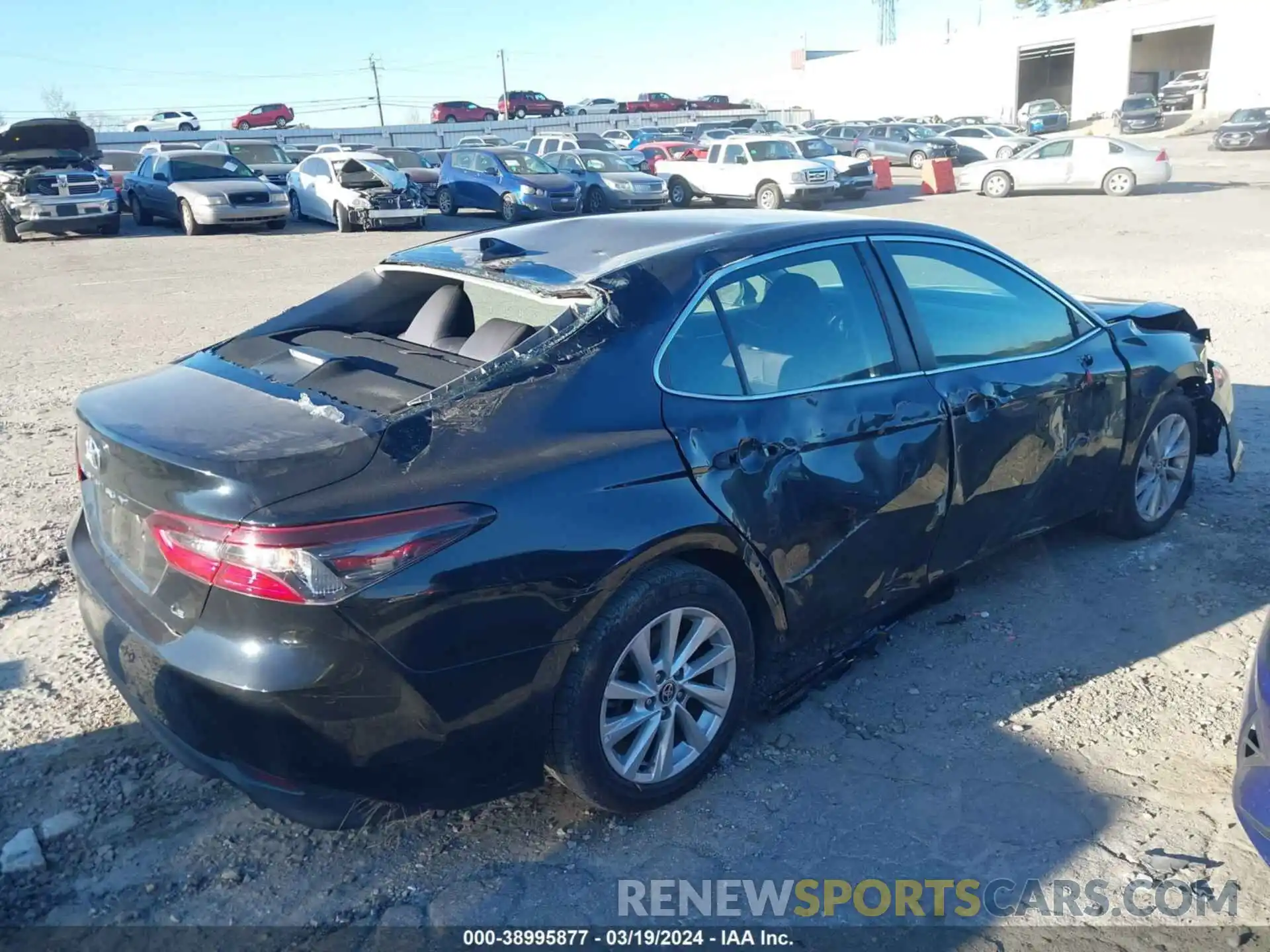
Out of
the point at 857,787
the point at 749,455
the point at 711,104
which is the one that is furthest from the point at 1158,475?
the point at 711,104

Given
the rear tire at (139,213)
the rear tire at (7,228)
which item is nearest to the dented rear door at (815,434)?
the rear tire at (7,228)

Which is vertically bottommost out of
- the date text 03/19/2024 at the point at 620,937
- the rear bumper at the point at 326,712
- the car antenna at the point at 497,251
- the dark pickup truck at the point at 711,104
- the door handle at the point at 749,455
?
the date text 03/19/2024 at the point at 620,937

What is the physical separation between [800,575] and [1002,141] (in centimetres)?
3558

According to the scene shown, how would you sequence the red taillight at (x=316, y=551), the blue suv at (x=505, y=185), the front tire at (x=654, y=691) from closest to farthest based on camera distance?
1. the red taillight at (x=316, y=551)
2. the front tire at (x=654, y=691)
3. the blue suv at (x=505, y=185)

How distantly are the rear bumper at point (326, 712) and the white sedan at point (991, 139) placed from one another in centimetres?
3377

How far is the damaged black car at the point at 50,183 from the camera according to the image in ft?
63.6

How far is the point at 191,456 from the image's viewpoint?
8.79 ft

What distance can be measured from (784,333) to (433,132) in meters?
53.9

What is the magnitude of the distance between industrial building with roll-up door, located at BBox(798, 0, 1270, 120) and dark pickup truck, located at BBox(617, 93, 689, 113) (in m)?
16.2

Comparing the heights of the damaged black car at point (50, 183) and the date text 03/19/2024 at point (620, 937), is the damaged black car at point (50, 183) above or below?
above

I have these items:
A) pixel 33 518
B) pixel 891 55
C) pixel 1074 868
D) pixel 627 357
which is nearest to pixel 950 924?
pixel 1074 868

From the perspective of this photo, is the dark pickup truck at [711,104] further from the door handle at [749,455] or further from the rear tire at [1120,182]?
the door handle at [749,455]

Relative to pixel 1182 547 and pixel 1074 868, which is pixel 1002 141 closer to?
pixel 1182 547

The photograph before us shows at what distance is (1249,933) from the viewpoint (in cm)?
271
